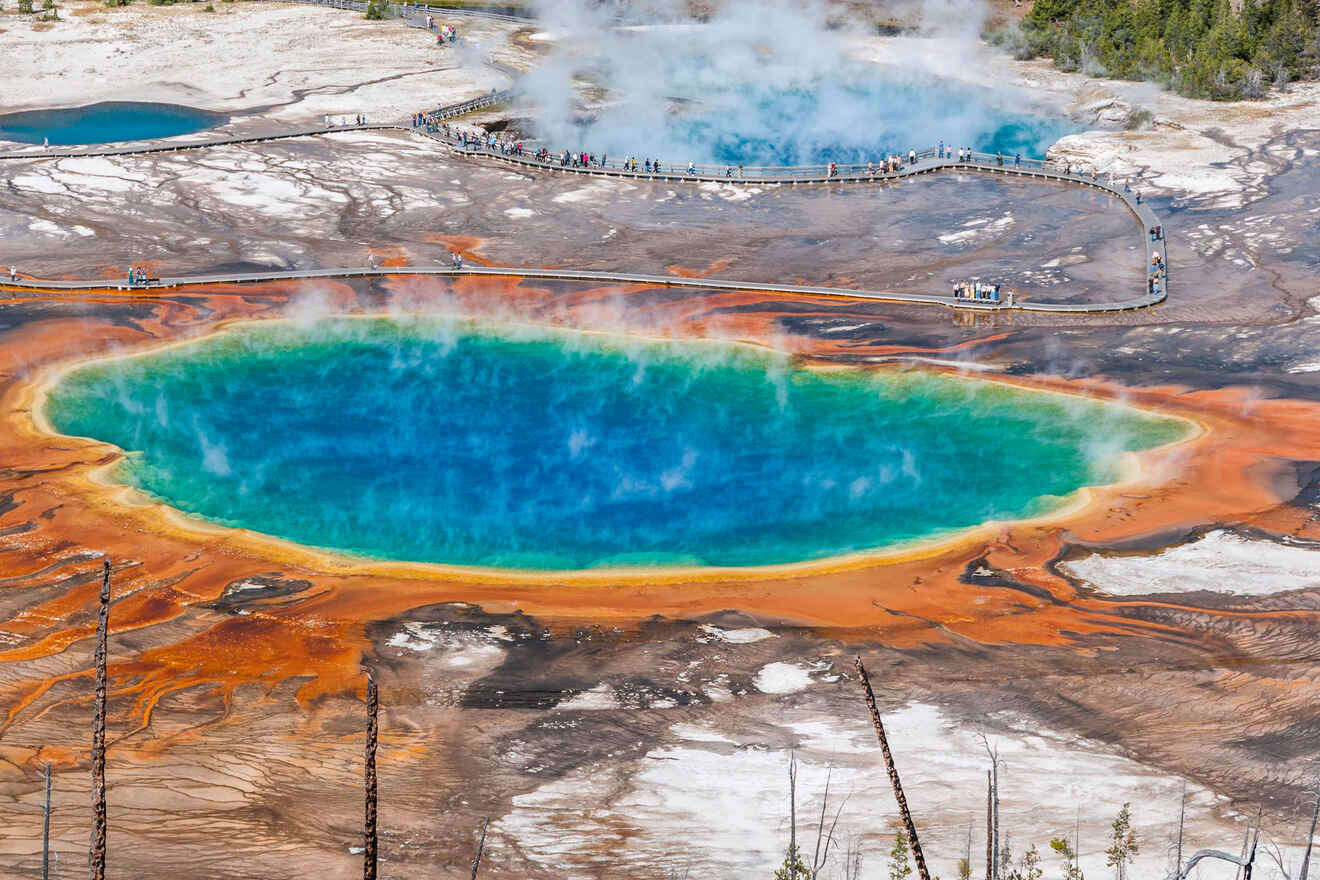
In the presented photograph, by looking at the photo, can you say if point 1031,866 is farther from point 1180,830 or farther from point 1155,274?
point 1155,274

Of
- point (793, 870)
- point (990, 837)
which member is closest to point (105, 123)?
point (793, 870)

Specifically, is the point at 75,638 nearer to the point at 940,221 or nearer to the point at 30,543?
the point at 30,543

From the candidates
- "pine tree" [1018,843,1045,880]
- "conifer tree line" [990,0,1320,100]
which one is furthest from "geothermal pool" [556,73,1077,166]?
"pine tree" [1018,843,1045,880]

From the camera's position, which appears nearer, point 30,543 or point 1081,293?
point 30,543

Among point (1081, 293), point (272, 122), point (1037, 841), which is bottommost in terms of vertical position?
point (1037, 841)

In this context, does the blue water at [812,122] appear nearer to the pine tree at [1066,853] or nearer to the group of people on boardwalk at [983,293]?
the group of people on boardwalk at [983,293]

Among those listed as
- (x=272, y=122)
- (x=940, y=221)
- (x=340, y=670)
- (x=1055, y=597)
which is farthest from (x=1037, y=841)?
(x=272, y=122)
